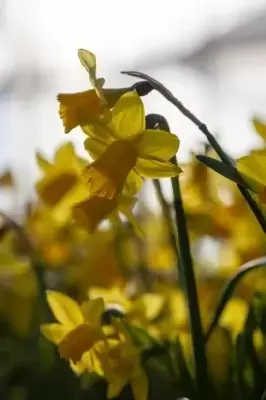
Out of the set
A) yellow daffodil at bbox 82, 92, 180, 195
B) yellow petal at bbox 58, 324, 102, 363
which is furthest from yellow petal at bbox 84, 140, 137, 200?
yellow petal at bbox 58, 324, 102, 363

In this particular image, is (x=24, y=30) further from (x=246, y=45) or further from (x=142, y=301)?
(x=142, y=301)

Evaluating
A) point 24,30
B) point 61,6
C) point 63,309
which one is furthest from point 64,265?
point 24,30

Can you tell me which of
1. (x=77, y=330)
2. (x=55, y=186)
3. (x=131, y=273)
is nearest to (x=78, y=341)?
(x=77, y=330)

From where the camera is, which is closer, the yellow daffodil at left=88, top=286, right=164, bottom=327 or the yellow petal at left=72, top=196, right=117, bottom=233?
the yellow petal at left=72, top=196, right=117, bottom=233

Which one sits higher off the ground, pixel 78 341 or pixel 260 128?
pixel 260 128

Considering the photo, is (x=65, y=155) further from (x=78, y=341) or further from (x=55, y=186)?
(x=78, y=341)

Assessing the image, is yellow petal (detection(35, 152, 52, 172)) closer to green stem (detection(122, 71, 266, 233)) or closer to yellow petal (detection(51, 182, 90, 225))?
yellow petal (detection(51, 182, 90, 225))
